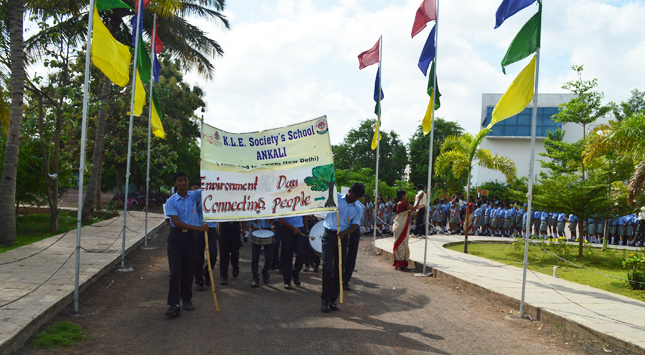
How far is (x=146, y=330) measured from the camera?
5.88m

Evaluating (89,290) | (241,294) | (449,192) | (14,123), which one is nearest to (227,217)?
(241,294)

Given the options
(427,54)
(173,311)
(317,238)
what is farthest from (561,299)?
(427,54)

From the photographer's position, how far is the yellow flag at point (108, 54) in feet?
24.0

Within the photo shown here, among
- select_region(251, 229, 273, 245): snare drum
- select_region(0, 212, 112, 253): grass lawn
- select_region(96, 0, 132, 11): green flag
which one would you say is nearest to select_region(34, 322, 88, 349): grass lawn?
select_region(251, 229, 273, 245): snare drum

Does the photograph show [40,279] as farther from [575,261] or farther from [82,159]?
[575,261]

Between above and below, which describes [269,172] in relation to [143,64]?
below

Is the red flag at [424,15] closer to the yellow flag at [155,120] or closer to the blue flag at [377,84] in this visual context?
Answer: the blue flag at [377,84]

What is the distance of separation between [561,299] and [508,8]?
15.7 ft

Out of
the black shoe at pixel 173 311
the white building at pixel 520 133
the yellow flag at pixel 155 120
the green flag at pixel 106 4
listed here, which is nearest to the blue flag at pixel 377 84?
the yellow flag at pixel 155 120

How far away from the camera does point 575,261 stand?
1333cm

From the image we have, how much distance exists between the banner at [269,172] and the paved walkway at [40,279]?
2481 mm

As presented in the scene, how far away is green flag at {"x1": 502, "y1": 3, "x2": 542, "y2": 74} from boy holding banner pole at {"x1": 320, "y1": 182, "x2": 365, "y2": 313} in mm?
3217

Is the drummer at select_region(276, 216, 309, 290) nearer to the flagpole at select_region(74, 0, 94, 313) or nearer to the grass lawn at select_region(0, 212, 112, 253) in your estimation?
the flagpole at select_region(74, 0, 94, 313)

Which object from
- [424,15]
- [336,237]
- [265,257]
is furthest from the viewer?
[424,15]
